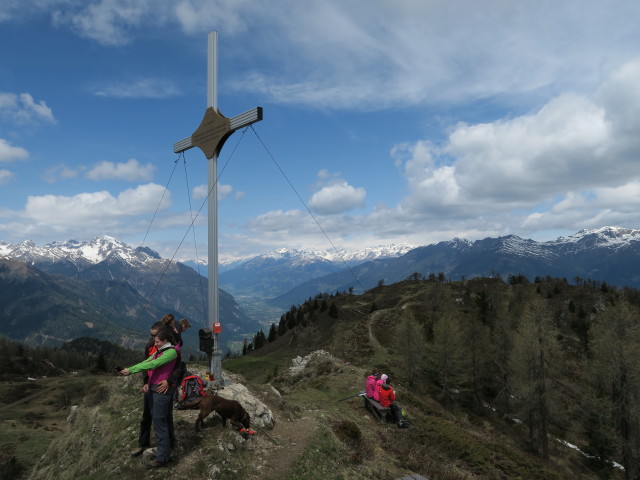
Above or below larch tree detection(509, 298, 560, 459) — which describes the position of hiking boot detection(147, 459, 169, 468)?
above

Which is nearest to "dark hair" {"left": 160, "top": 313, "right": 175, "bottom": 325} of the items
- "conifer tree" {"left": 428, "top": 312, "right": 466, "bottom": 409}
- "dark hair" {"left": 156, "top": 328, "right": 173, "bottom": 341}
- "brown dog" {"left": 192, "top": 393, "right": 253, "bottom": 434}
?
"dark hair" {"left": 156, "top": 328, "right": 173, "bottom": 341}

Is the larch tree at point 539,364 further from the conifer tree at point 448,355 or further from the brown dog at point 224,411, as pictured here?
the brown dog at point 224,411

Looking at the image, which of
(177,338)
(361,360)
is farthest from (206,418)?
(361,360)

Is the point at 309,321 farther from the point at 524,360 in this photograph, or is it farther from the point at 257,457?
the point at 257,457

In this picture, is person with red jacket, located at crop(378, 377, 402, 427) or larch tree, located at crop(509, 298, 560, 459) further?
larch tree, located at crop(509, 298, 560, 459)

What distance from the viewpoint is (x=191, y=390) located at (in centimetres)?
1359

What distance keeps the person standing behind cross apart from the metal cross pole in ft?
16.6

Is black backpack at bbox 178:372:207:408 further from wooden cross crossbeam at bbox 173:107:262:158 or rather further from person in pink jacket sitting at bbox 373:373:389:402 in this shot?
person in pink jacket sitting at bbox 373:373:389:402

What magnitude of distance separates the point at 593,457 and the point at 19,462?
230 feet

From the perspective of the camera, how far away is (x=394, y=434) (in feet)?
58.3

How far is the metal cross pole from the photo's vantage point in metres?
15.0

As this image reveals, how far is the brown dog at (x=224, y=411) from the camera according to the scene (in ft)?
37.7

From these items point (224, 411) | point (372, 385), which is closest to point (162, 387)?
point (224, 411)

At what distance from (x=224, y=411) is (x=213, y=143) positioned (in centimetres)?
1074
